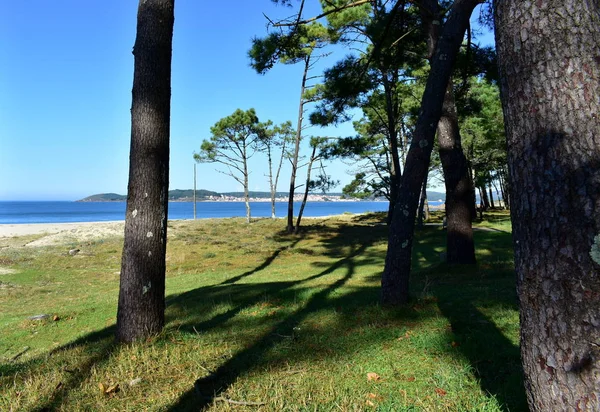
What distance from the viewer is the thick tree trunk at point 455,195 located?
7844 mm

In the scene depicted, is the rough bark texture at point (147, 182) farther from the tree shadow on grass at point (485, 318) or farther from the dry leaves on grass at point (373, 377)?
the tree shadow on grass at point (485, 318)

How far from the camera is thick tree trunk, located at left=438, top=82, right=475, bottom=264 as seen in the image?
784 cm

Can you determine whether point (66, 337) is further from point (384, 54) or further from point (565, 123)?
point (384, 54)

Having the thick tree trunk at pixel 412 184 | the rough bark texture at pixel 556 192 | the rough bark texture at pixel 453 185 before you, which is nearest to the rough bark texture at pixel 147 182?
the thick tree trunk at pixel 412 184

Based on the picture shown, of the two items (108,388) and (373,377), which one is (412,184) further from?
(108,388)

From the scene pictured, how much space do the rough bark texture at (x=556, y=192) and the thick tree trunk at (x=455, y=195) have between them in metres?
6.50

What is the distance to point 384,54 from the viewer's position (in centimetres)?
827

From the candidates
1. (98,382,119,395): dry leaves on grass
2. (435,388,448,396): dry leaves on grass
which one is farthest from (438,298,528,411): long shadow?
(98,382,119,395): dry leaves on grass

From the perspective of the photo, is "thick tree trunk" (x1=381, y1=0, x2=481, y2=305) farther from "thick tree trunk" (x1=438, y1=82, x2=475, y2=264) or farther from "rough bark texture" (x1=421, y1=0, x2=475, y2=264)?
"thick tree trunk" (x1=438, y1=82, x2=475, y2=264)

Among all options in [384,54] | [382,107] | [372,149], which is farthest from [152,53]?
[372,149]

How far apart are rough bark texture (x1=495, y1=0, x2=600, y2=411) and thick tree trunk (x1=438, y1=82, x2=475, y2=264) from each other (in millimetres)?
6499

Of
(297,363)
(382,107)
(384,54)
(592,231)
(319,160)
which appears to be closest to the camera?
(592,231)

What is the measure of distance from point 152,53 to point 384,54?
5.61 m

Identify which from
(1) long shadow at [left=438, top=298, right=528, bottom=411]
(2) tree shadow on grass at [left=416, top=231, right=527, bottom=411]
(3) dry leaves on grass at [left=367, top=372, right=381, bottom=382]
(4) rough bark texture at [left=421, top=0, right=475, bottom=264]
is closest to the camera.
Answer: (1) long shadow at [left=438, top=298, right=528, bottom=411]
